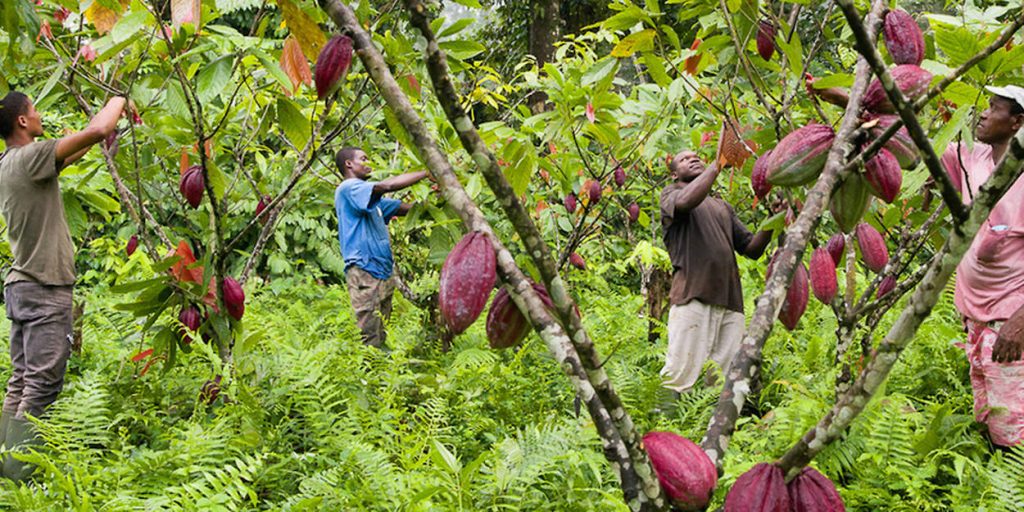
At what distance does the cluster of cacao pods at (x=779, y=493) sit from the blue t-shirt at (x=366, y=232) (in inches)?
123

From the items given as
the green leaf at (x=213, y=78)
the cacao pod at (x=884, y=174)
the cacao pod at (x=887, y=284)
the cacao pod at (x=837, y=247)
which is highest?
the green leaf at (x=213, y=78)

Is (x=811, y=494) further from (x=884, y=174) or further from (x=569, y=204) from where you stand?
(x=569, y=204)

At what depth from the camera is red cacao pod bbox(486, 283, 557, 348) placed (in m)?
0.73

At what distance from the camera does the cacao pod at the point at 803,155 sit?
922 millimetres

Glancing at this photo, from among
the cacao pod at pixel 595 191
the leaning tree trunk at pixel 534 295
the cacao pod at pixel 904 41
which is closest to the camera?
the leaning tree trunk at pixel 534 295

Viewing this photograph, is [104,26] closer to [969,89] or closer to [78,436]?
[78,436]

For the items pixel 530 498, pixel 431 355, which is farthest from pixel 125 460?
pixel 431 355

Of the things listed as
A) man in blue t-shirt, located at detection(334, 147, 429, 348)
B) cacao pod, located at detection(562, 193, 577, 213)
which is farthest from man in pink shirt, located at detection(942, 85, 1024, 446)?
man in blue t-shirt, located at detection(334, 147, 429, 348)

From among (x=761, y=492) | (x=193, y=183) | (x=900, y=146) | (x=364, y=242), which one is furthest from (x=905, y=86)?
(x=364, y=242)

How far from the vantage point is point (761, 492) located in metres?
0.66

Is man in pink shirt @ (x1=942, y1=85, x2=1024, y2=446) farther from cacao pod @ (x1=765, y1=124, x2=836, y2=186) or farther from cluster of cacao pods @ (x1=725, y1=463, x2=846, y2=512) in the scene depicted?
cluster of cacao pods @ (x1=725, y1=463, x2=846, y2=512)

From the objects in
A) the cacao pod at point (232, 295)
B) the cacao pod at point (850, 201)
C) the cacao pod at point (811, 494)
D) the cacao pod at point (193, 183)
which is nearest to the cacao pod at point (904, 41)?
the cacao pod at point (850, 201)

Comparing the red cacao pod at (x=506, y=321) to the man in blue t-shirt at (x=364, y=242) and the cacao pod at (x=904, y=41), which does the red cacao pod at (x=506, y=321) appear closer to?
the cacao pod at (x=904, y=41)

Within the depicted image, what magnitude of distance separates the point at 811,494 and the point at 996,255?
1.95m
